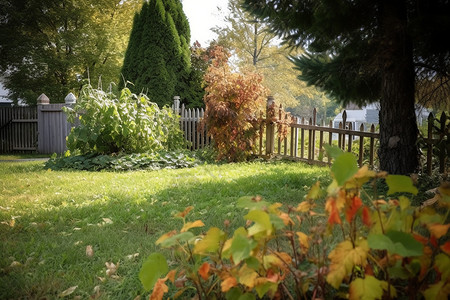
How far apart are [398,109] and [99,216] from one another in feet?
13.0

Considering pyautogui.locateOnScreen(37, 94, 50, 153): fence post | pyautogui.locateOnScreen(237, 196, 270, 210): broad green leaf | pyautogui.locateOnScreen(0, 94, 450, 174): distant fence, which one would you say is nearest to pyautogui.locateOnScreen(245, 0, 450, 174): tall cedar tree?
pyautogui.locateOnScreen(0, 94, 450, 174): distant fence

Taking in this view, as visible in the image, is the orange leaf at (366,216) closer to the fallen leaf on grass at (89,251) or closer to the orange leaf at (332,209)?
the orange leaf at (332,209)

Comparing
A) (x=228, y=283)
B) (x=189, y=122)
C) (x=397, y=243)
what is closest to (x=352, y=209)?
(x=397, y=243)

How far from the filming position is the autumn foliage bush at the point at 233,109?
8.50m

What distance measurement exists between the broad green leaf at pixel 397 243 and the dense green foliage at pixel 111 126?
718 cm

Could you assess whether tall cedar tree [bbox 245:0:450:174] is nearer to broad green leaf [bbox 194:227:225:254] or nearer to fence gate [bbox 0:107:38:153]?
broad green leaf [bbox 194:227:225:254]

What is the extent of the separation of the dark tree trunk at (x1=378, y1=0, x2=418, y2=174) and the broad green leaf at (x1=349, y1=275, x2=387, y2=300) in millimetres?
4098

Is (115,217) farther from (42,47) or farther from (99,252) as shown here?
(42,47)

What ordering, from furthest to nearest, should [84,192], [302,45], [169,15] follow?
[169,15] → [302,45] → [84,192]

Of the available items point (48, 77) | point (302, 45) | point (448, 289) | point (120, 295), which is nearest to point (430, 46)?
point (302, 45)

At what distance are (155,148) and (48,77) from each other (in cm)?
1115

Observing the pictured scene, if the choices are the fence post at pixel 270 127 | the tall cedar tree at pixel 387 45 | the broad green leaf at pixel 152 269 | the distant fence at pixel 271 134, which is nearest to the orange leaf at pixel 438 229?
the broad green leaf at pixel 152 269

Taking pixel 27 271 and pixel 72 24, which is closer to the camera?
pixel 27 271

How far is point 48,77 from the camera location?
1712 centimetres
